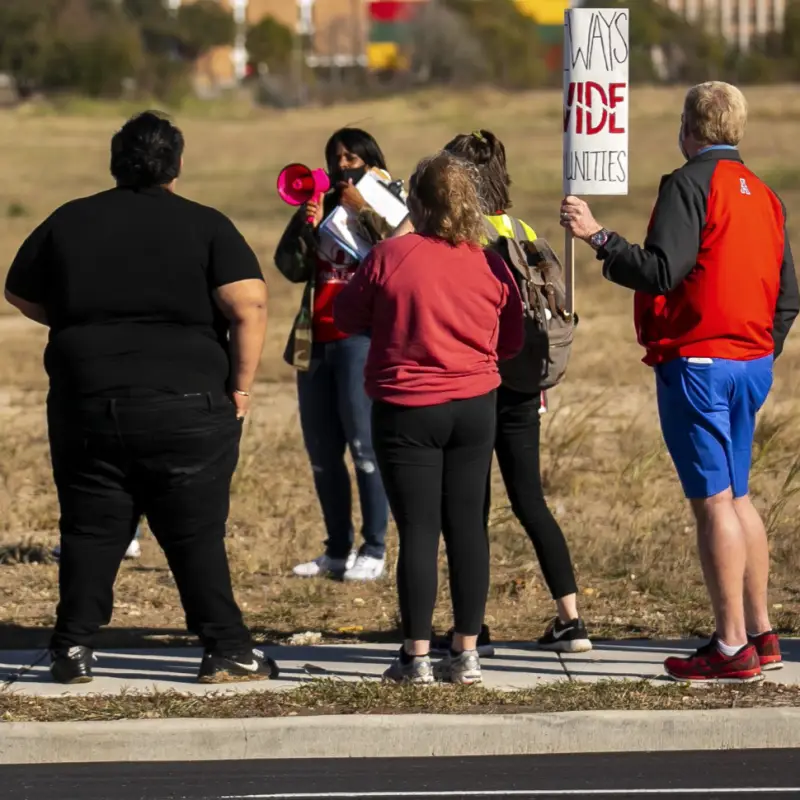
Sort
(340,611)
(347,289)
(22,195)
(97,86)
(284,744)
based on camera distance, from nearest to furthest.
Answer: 1. (284,744)
2. (347,289)
3. (340,611)
4. (22,195)
5. (97,86)

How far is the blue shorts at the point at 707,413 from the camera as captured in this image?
19.6 ft

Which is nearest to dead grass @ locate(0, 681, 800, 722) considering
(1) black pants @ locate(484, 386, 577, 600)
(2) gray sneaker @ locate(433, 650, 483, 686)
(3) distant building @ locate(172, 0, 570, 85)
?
(2) gray sneaker @ locate(433, 650, 483, 686)

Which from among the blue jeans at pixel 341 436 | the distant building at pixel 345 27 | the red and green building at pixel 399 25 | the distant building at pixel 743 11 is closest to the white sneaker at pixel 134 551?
the blue jeans at pixel 341 436

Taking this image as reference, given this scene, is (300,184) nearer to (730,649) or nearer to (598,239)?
(598,239)

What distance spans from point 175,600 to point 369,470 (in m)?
1.04

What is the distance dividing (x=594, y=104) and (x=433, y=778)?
8.59ft

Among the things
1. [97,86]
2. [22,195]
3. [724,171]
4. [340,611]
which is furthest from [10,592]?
[97,86]

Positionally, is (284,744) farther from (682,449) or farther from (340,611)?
(340,611)

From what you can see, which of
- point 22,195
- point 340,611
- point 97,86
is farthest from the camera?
point 97,86

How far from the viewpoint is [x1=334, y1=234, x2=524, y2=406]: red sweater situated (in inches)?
232

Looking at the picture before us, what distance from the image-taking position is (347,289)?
6031 millimetres

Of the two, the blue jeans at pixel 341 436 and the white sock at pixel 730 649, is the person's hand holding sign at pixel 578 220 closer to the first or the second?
the white sock at pixel 730 649

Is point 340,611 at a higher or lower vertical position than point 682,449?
lower

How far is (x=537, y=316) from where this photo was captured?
251 inches
